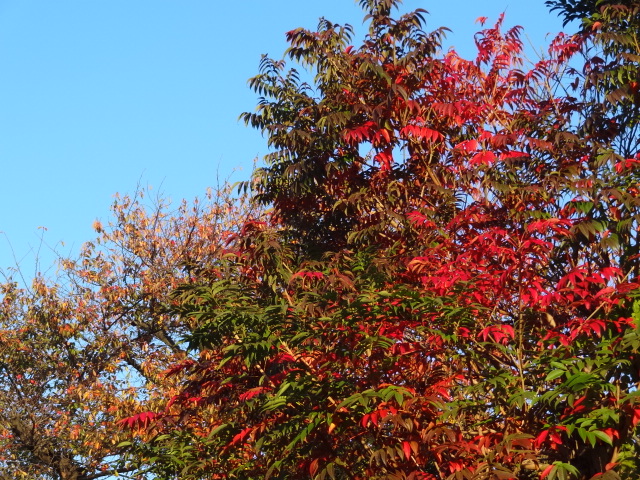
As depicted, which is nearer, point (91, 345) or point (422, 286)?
point (422, 286)

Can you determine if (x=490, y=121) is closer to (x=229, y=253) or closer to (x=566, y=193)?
(x=566, y=193)

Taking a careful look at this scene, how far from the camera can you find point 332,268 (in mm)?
7039

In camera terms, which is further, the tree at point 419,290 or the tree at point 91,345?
the tree at point 91,345

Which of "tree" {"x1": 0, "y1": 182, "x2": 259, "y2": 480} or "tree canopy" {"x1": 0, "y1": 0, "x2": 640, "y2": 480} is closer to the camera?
"tree canopy" {"x1": 0, "y1": 0, "x2": 640, "y2": 480}

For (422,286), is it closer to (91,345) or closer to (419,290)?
(419,290)

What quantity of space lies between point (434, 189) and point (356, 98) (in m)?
1.45

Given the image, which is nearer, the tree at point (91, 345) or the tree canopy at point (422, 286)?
the tree canopy at point (422, 286)

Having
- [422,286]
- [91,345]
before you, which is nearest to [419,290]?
[422,286]

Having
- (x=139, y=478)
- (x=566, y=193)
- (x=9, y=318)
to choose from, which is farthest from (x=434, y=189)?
(x=9, y=318)

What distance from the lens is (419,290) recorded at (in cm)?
689

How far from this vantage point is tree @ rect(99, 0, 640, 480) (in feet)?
20.4

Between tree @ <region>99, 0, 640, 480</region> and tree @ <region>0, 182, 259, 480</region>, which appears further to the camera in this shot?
tree @ <region>0, 182, 259, 480</region>

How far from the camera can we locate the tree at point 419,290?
20.4 ft

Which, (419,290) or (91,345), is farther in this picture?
(91,345)
